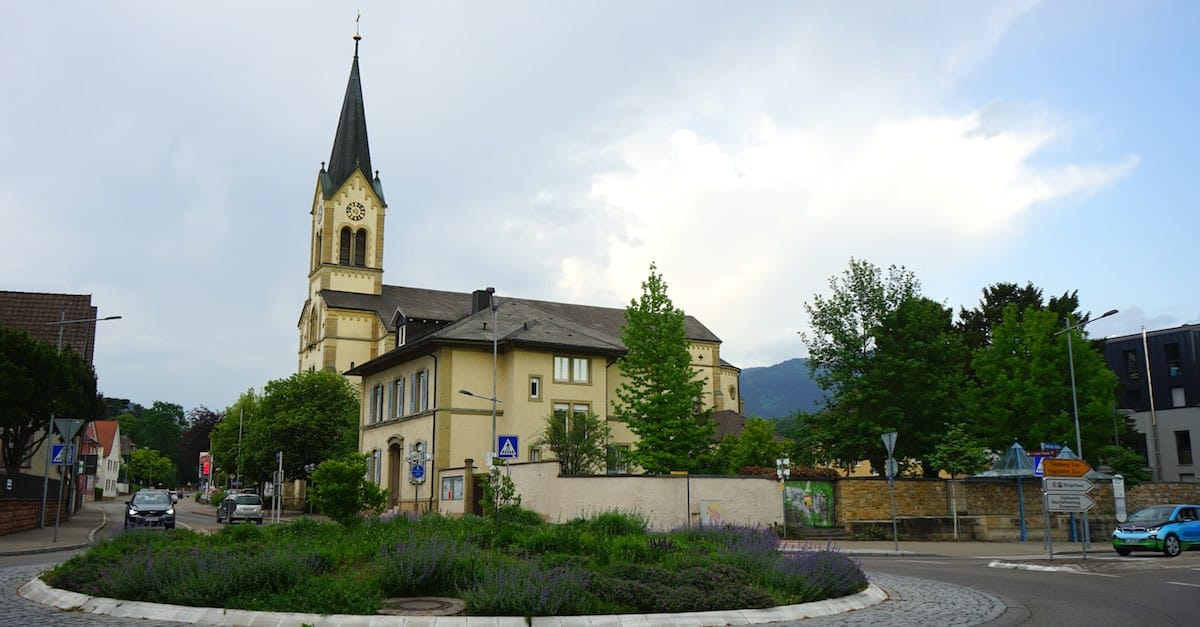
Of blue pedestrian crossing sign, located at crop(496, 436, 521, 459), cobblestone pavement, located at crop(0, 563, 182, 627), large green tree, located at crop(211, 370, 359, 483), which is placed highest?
large green tree, located at crop(211, 370, 359, 483)

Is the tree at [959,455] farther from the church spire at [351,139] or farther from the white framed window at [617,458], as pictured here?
the church spire at [351,139]

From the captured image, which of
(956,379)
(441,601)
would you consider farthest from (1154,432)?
(441,601)

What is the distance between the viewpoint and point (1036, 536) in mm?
33969

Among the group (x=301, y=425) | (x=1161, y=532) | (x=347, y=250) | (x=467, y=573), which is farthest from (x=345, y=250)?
(x=467, y=573)

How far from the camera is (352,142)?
296 feet

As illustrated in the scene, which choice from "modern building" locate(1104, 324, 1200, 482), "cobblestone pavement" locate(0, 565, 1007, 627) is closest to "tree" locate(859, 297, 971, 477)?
"cobblestone pavement" locate(0, 565, 1007, 627)

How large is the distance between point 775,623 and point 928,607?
2869 millimetres

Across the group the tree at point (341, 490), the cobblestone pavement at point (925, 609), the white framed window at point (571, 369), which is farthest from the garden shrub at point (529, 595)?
the white framed window at point (571, 369)

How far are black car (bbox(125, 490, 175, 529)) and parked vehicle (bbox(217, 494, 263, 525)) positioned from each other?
7.55m

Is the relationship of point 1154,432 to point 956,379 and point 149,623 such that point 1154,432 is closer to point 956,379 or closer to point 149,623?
point 956,379

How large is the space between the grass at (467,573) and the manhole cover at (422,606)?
0.56 feet

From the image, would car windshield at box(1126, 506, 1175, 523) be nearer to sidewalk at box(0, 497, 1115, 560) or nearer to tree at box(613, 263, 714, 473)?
sidewalk at box(0, 497, 1115, 560)

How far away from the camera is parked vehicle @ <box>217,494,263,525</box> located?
43.4 meters

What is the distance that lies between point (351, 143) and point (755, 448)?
49.7m
